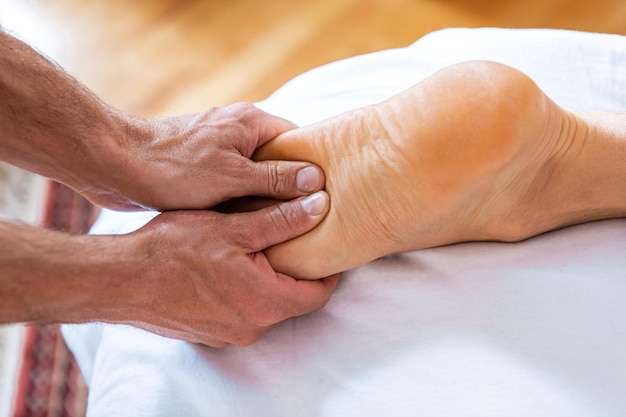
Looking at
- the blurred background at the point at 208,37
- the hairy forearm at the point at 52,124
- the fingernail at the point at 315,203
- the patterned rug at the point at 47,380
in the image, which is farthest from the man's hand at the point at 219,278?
the blurred background at the point at 208,37

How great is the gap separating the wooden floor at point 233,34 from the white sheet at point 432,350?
3.26 feet

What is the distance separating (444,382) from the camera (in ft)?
2.59

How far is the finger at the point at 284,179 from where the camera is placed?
0.86m

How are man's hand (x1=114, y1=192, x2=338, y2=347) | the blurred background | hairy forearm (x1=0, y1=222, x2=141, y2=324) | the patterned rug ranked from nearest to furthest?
1. hairy forearm (x1=0, y1=222, x2=141, y2=324)
2. man's hand (x1=114, y1=192, x2=338, y2=347)
3. the patterned rug
4. the blurred background

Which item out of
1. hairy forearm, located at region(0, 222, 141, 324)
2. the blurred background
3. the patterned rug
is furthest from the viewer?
the blurred background

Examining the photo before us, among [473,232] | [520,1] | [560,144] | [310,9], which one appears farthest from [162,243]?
[520,1]

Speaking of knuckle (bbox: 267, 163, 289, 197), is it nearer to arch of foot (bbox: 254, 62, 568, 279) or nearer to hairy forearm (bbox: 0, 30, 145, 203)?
arch of foot (bbox: 254, 62, 568, 279)

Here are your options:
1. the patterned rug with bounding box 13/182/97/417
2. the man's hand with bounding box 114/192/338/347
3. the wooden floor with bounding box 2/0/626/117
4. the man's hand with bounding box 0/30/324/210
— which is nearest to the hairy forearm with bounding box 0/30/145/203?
the man's hand with bounding box 0/30/324/210

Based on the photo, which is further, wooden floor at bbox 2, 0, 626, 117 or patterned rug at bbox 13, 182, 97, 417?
wooden floor at bbox 2, 0, 626, 117

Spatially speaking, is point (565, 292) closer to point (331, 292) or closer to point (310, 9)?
point (331, 292)

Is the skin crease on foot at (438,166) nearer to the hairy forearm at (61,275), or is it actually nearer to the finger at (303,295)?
the finger at (303,295)

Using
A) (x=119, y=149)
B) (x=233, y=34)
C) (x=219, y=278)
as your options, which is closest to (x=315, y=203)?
(x=219, y=278)

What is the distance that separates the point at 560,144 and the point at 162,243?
1.64ft

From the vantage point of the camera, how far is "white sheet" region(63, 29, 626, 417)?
2.53ft
